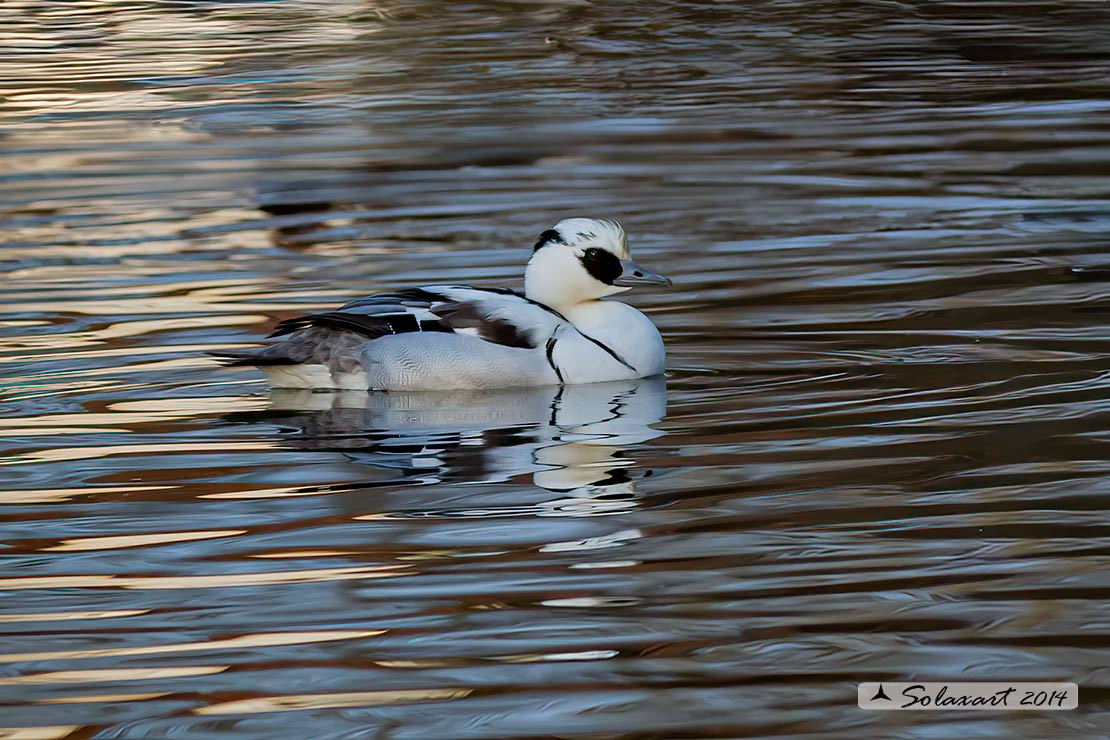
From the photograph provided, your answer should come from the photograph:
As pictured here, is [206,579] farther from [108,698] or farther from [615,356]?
[615,356]

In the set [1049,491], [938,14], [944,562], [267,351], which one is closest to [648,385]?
[267,351]

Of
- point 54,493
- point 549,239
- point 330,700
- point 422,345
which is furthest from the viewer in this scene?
point 549,239

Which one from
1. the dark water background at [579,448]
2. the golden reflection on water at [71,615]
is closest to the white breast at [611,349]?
the dark water background at [579,448]

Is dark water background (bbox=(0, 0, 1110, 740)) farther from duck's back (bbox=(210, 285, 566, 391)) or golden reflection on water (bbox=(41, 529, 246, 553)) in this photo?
duck's back (bbox=(210, 285, 566, 391))

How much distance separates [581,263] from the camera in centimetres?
832

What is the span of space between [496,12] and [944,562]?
72.0 feet

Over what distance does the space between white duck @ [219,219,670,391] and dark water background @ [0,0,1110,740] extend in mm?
126

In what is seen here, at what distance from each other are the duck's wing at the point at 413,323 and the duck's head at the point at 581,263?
220 mm

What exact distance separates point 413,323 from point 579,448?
4.00 feet

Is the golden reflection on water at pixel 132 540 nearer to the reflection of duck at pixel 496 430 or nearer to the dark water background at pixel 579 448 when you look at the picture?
the dark water background at pixel 579 448

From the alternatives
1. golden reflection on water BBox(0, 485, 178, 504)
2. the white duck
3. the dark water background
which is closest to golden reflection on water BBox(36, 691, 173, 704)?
the dark water background

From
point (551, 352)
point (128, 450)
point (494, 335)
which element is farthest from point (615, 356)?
point (128, 450)

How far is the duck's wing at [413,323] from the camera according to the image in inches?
315

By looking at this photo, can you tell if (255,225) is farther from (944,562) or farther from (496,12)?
(496,12)
